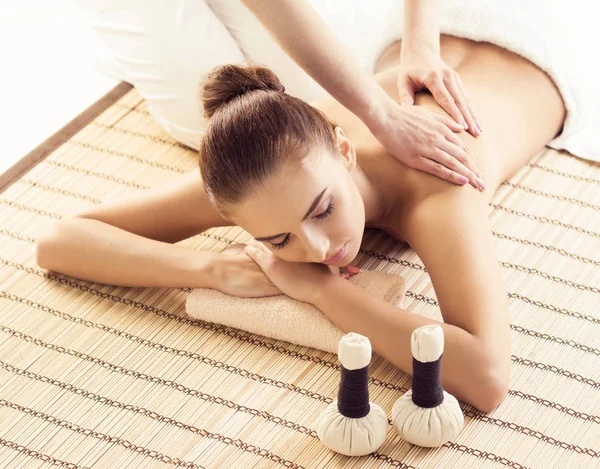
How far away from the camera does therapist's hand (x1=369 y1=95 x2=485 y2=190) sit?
186cm

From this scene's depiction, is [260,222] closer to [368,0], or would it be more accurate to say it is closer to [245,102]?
[245,102]

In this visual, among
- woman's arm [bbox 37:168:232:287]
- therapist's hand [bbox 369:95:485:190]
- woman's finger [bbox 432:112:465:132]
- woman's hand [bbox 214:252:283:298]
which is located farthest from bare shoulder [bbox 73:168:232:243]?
woman's finger [bbox 432:112:465:132]

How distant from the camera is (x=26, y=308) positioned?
2070mm

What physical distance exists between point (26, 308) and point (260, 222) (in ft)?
2.33

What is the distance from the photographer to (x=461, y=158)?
1.89 m

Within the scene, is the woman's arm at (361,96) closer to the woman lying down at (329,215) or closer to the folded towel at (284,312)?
the woman lying down at (329,215)

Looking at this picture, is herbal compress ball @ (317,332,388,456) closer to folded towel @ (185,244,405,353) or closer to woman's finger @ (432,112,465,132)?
folded towel @ (185,244,405,353)

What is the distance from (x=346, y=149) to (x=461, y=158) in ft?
0.82

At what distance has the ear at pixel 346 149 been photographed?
5.98 ft

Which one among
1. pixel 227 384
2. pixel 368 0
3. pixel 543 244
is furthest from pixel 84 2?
pixel 543 244

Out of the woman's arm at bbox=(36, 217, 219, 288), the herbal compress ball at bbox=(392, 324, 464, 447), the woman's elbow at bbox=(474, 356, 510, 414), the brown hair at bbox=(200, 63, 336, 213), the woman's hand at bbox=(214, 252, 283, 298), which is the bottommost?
the woman's elbow at bbox=(474, 356, 510, 414)

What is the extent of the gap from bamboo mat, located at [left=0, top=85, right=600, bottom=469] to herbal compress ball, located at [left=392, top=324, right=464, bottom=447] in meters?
0.04

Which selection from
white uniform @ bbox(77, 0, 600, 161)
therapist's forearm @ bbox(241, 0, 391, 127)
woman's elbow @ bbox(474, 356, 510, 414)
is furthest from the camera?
white uniform @ bbox(77, 0, 600, 161)

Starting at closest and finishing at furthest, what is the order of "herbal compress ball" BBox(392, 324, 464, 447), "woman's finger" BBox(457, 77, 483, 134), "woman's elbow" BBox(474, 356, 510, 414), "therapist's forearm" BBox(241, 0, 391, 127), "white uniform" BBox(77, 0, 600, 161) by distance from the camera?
"herbal compress ball" BBox(392, 324, 464, 447), "woman's elbow" BBox(474, 356, 510, 414), "therapist's forearm" BBox(241, 0, 391, 127), "woman's finger" BBox(457, 77, 483, 134), "white uniform" BBox(77, 0, 600, 161)
